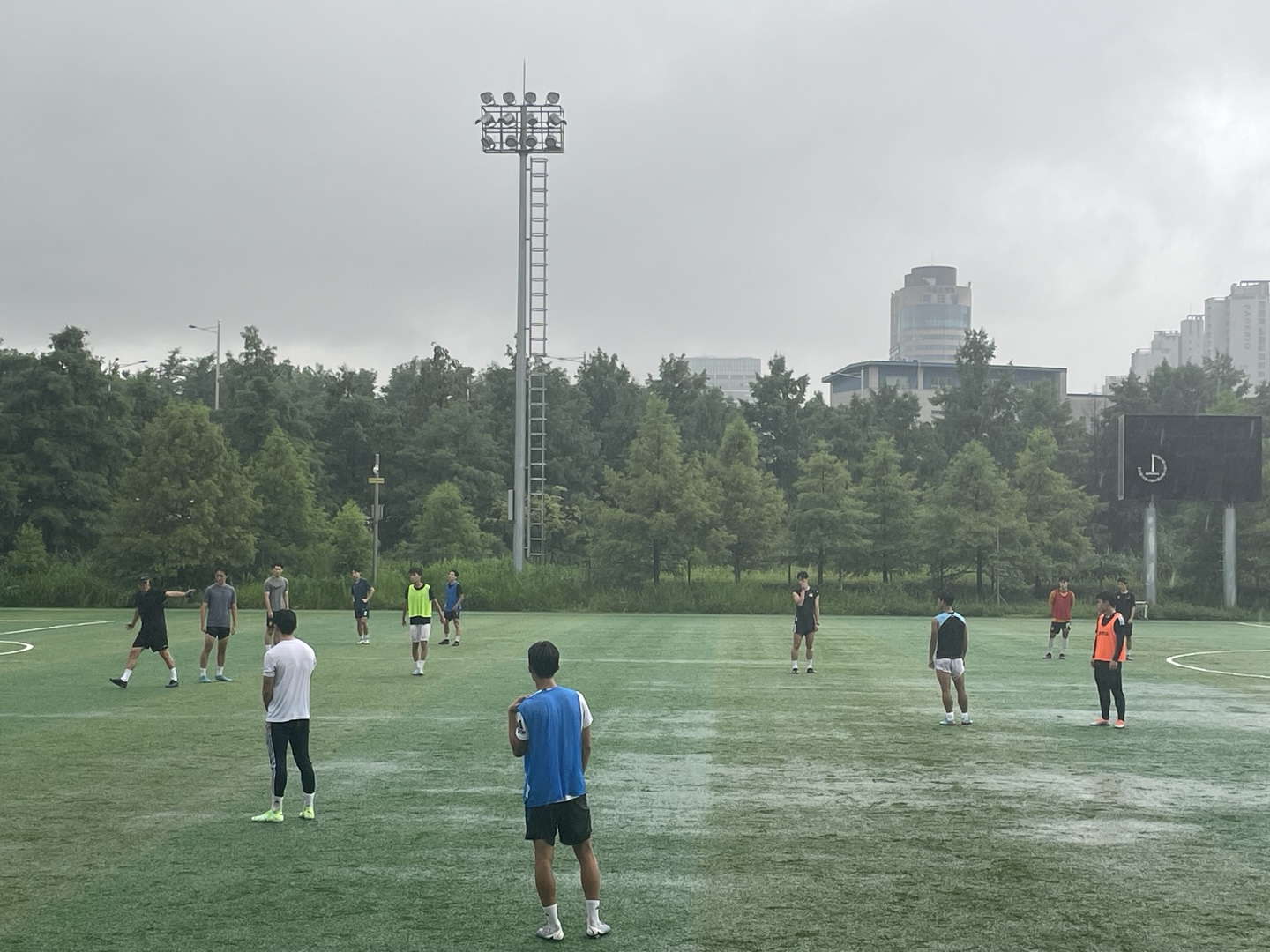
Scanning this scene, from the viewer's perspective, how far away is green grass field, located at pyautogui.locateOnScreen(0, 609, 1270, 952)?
8.81 m

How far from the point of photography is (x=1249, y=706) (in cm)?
2152

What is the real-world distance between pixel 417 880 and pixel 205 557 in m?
56.5

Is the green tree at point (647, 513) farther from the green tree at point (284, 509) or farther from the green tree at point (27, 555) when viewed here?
the green tree at point (27, 555)

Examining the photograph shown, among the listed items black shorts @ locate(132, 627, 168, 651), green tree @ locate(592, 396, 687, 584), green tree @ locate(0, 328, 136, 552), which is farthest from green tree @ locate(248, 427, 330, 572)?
black shorts @ locate(132, 627, 168, 651)

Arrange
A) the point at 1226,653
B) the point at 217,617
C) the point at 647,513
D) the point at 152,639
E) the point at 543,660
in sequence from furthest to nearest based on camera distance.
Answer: the point at 647,513 → the point at 1226,653 → the point at 217,617 → the point at 152,639 → the point at 543,660

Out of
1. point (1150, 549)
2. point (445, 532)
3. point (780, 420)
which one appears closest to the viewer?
point (1150, 549)

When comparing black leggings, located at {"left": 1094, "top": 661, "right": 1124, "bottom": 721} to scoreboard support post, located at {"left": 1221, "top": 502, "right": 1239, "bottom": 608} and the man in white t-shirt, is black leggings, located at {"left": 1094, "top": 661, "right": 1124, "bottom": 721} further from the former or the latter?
scoreboard support post, located at {"left": 1221, "top": 502, "right": 1239, "bottom": 608}

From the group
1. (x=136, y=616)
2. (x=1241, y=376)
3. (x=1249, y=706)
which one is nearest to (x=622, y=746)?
(x=136, y=616)

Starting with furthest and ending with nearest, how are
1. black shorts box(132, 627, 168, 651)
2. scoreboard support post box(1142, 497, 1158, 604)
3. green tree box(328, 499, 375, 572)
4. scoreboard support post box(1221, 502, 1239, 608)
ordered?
green tree box(328, 499, 375, 572)
scoreboard support post box(1221, 502, 1239, 608)
scoreboard support post box(1142, 497, 1158, 604)
black shorts box(132, 627, 168, 651)

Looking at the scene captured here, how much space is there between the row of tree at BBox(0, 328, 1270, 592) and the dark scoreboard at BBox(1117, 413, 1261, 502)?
8.83 metres

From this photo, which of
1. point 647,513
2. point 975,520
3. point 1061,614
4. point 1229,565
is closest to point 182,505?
point 647,513

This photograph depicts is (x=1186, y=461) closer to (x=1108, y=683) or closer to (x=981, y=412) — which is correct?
(x=981, y=412)

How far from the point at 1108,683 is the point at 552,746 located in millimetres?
12324

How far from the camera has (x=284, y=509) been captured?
70.9m
